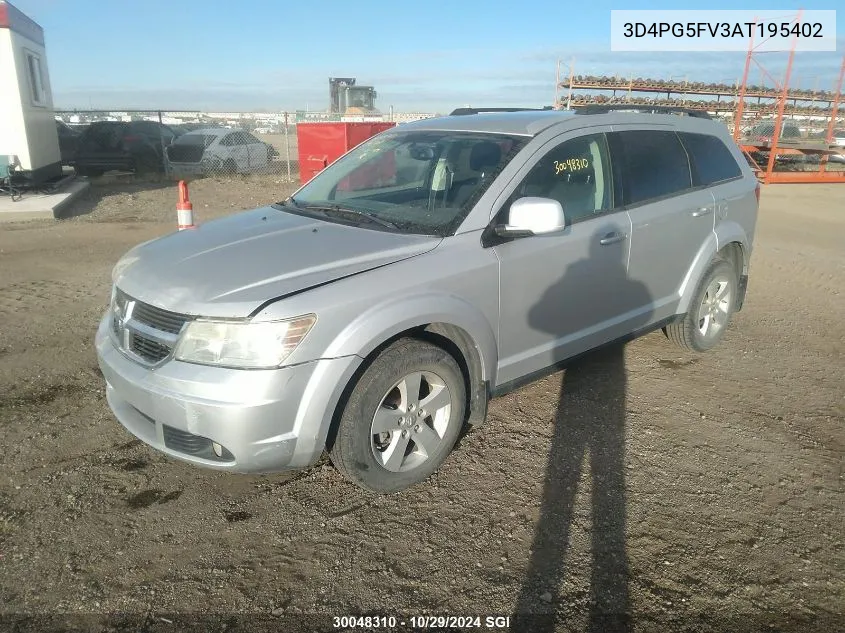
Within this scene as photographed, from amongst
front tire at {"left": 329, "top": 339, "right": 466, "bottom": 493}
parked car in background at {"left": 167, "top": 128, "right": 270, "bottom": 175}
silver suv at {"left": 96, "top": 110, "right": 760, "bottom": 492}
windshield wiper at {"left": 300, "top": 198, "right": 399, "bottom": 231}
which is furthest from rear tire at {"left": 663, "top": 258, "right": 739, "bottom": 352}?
parked car in background at {"left": 167, "top": 128, "right": 270, "bottom": 175}

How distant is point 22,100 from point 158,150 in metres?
5.88

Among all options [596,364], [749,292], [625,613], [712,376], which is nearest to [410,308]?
[625,613]

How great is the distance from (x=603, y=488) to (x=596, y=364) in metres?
1.76

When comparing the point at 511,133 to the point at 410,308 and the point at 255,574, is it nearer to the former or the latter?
the point at 410,308

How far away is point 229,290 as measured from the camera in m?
2.74

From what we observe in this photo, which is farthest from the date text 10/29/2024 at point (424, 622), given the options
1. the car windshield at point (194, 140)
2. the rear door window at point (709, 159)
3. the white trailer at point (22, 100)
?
the car windshield at point (194, 140)

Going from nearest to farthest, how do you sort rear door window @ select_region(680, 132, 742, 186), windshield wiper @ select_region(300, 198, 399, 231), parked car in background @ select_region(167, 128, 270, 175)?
windshield wiper @ select_region(300, 198, 399, 231)
rear door window @ select_region(680, 132, 742, 186)
parked car in background @ select_region(167, 128, 270, 175)

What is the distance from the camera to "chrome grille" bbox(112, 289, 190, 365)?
109 inches

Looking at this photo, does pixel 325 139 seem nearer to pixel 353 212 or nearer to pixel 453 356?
pixel 353 212

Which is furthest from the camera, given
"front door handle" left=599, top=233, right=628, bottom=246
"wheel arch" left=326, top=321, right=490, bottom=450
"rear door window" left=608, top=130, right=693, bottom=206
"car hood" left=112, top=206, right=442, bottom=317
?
"rear door window" left=608, top=130, right=693, bottom=206

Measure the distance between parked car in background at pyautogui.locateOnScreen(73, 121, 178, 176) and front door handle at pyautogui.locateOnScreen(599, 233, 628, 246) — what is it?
15739 mm

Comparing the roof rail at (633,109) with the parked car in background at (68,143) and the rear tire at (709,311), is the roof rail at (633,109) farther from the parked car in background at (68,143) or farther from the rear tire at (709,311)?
the parked car in background at (68,143)

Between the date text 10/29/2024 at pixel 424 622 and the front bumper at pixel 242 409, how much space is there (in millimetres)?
710

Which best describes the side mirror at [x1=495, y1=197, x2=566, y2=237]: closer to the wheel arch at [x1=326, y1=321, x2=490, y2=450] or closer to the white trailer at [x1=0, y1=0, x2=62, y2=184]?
the wheel arch at [x1=326, y1=321, x2=490, y2=450]
